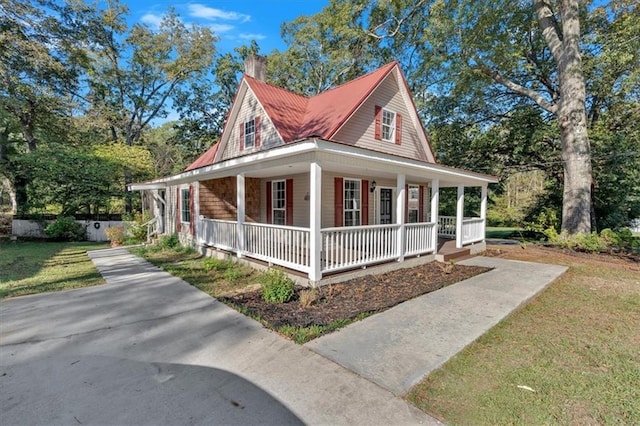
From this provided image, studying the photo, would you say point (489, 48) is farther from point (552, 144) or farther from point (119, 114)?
point (119, 114)

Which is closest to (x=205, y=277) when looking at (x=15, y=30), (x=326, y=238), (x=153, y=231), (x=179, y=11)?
(x=326, y=238)

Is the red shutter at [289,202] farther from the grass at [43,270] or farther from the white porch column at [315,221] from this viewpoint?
the grass at [43,270]

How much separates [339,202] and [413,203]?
435 cm

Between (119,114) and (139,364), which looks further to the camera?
(119,114)

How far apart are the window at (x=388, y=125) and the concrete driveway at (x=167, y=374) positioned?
830cm

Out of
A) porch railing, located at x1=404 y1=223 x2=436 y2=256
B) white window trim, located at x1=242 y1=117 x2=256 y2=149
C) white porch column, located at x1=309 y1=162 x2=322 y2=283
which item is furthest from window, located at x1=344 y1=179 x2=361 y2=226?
white porch column, located at x1=309 y1=162 x2=322 y2=283

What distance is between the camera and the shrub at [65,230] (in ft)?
45.5

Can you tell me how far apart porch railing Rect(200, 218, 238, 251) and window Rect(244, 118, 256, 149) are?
3278mm

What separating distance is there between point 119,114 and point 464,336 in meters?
25.6

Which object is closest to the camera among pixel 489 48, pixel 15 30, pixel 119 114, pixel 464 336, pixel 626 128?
pixel 464 336

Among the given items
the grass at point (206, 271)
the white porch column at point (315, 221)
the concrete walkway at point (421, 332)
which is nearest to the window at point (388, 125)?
the white porch column at point (315, 221)

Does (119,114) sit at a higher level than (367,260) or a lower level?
higher

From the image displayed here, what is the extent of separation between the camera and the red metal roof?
30.8ft

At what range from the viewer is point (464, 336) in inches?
152
